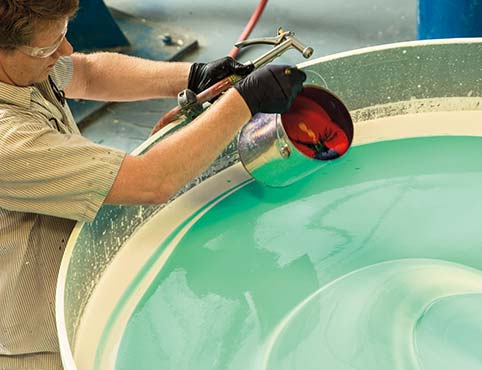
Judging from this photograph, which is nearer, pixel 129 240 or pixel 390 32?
pixel 129 240

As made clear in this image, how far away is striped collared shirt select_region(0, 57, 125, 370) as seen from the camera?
1.29 meters

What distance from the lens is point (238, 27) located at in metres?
3.59

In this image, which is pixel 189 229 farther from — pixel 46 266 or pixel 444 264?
pixel 444 264

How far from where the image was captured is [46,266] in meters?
1.43

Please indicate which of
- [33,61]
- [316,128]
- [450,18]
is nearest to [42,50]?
[33,61]

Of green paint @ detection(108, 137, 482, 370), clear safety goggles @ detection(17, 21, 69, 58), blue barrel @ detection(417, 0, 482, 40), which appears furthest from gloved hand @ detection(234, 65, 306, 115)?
blue barrel @ detection(417, 0, 482, 40)

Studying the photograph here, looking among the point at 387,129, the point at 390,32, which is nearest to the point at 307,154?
the point at 387,129

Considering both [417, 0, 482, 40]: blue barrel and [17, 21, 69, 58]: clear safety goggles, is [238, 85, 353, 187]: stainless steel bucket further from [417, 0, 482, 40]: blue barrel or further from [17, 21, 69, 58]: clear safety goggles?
[417, 0, 482, 40]: blue barrel

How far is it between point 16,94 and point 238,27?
7.69 feet

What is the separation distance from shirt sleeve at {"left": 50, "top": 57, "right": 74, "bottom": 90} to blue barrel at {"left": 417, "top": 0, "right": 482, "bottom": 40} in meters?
1.20

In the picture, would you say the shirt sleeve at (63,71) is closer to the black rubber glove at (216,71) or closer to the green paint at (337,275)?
the black rubber glove at (216,71)

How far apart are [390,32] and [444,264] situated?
7.03 feet

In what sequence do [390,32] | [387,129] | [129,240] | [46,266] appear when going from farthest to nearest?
[390,32] → [387,129] → [129,240] → [46,266]

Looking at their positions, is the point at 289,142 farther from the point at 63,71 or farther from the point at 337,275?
the point at 63,71
